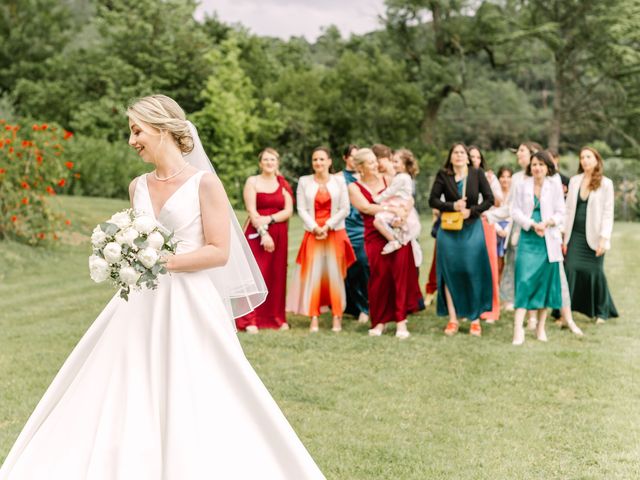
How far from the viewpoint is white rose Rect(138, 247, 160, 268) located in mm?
Result: 3988

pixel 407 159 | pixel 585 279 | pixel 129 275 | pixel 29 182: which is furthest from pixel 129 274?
pixel 29 182

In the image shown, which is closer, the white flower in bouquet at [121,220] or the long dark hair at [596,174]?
the white flower in bouquet at [121,220]

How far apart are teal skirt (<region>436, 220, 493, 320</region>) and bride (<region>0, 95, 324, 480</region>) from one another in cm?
590

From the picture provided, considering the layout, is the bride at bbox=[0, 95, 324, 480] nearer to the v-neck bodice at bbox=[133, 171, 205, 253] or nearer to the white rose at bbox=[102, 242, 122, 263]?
the v-neck bodice at bbox=[133, 171, 205, 253]

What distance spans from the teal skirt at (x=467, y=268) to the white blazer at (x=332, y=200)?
1228mm

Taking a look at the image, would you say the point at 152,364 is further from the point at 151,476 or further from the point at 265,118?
the point at 265,118

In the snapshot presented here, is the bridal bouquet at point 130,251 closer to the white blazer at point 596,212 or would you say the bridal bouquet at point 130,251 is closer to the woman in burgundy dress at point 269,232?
the woman in burgundy dress at point 269,232

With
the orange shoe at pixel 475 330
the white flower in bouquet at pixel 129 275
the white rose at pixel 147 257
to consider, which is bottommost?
the orange shoe at pixel 475 330

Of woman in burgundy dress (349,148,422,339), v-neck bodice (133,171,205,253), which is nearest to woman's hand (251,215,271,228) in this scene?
woman in burgundy dress (349,148,422,339)

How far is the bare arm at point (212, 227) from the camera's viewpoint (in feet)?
14.1

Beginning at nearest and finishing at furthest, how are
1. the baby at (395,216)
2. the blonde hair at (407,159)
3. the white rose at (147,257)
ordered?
1. the white rose at (147,257)
2. the baby at (395,216)
3. the blonde hair at (407,159)

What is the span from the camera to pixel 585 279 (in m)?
10.8

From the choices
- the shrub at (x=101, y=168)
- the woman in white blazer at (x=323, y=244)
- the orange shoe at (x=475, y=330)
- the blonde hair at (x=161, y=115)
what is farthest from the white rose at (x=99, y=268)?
the shrub at (x=101, y=168)

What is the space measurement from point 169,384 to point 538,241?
6.30 metres
